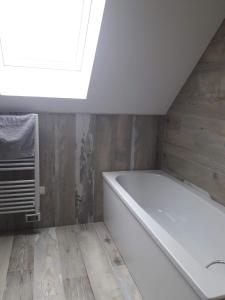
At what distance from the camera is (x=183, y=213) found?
2.16 m

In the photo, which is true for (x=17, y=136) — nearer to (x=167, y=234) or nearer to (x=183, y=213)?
(x=167, y=234)

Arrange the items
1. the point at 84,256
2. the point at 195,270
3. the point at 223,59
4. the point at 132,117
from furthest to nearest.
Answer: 1. the point at 132,117
2. the point at 84,256
3. the point at 223,59
4. the point at 195,270

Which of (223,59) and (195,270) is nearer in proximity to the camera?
(195,270)

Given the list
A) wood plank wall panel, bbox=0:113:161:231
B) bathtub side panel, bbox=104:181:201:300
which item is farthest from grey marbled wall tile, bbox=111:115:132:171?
bathtub side panel, bbox=104:181:201:300

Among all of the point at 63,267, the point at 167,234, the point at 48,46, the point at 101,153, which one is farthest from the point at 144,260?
the point at 48,46

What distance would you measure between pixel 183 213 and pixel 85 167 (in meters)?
1.02

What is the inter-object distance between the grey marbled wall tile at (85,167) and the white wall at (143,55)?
148 millimetres

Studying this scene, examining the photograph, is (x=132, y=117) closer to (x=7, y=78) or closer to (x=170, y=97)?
(x=170, y=97)

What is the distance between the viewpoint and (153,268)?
144 cm

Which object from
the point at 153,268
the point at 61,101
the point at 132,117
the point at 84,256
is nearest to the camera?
the point at 153,268

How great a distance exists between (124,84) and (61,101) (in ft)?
1.87

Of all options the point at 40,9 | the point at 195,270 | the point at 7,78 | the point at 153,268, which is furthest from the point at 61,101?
the point at 195,270

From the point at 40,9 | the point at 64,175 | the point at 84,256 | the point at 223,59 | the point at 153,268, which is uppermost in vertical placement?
the point at 40,9

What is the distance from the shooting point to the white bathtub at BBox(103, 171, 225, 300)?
3.67 ft
